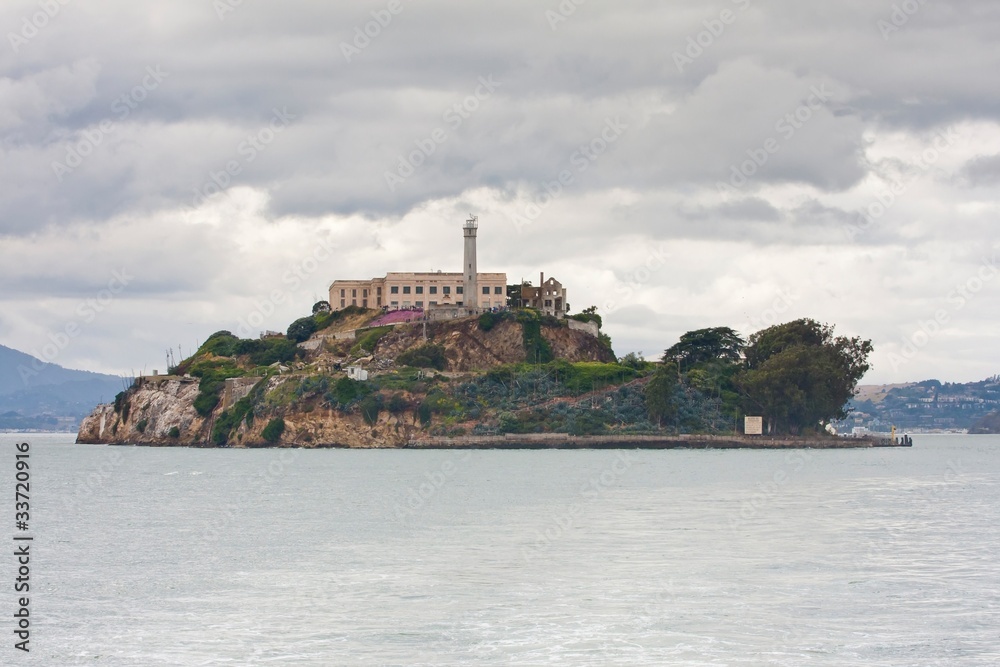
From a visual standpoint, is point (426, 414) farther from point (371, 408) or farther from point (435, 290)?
point (435, 290)

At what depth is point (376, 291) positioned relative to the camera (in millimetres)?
198625

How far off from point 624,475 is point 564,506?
29057 mm

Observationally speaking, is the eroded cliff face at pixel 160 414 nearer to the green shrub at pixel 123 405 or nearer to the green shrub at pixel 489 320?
the green shrub at pixel 123 405

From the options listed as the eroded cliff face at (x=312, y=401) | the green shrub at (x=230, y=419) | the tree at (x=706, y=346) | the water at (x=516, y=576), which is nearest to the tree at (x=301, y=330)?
the eroded cliff face at (x=312, y=401)

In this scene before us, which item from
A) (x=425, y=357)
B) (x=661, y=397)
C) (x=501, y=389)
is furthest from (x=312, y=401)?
(x=661, y=397)

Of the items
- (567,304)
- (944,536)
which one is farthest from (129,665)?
(567,304)

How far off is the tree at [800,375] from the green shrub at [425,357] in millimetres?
38589

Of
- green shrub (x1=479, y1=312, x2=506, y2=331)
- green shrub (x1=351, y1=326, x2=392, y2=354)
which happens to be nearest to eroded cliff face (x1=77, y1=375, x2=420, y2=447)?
green shrub (x1=351, y1=326, x2=392, y2=354)

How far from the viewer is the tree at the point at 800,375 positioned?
155500mm

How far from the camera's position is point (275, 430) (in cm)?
16038

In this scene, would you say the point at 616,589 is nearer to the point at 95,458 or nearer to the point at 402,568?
the point at 402,568

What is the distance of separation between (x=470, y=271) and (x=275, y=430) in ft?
131

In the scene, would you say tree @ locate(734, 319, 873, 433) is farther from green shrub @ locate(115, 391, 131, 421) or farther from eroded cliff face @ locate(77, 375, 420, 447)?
green shrub @ locate(115, 391, 131, 421)

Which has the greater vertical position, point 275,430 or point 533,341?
point 533,341
